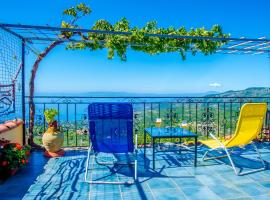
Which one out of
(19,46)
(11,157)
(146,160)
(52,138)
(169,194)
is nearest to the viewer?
(169,194)

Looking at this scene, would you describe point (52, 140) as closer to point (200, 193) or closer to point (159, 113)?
point (159, 113)

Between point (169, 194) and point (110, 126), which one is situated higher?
point (110, 126)

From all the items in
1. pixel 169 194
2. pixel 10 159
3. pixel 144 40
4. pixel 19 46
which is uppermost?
pixel 144 40

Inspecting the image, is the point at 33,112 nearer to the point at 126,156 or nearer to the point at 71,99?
the point at 71,99

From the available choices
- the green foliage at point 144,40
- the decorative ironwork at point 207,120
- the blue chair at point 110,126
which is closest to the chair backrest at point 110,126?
the blue chair at point 110,126

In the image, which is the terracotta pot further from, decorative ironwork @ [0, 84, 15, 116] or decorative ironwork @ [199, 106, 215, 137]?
decorative ironwork @ [199, 106, 215, 137]

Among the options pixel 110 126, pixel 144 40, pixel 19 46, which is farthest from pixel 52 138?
pixel 144 40

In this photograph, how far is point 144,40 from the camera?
210 inches

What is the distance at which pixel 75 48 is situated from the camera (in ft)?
20.1

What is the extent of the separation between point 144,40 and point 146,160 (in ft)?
7.24

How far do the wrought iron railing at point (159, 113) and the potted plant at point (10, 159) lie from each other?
154 cm

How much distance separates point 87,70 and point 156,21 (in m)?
39.4

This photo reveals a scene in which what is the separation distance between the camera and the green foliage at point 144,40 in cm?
542

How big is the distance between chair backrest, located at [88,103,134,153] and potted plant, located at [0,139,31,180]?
40.2 inches
